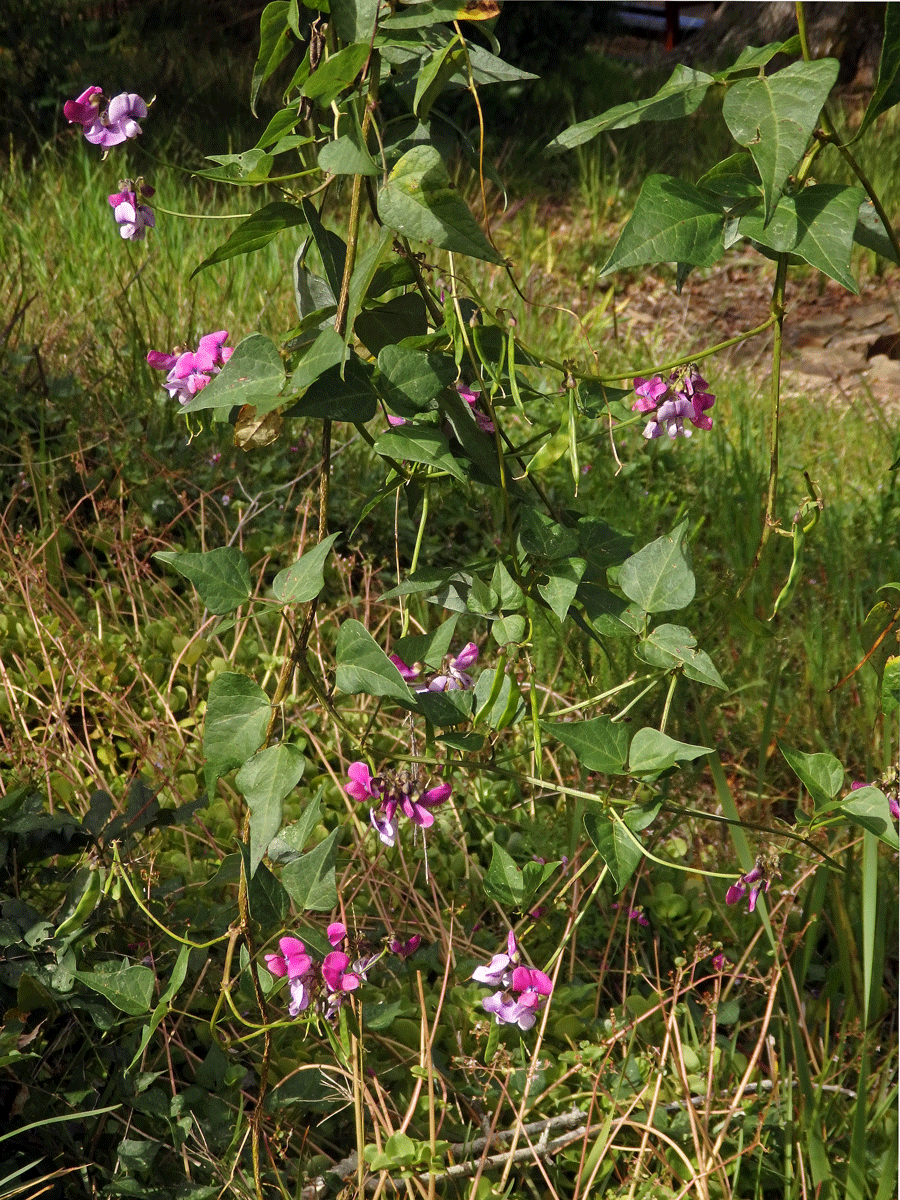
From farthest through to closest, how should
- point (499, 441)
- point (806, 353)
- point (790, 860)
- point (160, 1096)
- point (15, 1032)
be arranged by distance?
point (806, 353) → point (790, 860) → point (160, 1096) → point (15, 1032) → point (499, 441)

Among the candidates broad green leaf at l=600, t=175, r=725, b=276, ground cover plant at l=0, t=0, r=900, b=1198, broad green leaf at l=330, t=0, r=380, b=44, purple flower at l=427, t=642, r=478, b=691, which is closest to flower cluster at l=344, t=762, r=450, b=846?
ground cover plant at l=0, t=0, r=900, b=1198

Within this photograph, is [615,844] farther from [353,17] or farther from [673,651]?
[353,17]

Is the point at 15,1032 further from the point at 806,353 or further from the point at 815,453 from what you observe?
the point at 806,353

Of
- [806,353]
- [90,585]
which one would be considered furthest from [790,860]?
[806,353]

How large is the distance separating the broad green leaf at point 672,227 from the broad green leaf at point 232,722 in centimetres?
44

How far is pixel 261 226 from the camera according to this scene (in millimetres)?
881

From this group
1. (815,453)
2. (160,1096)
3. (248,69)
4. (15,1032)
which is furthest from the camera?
(248,69)

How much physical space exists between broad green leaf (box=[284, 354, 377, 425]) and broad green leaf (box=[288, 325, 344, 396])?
4 centimetres

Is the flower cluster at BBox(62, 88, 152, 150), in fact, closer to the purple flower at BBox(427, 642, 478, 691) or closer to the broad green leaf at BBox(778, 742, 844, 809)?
the purple flower at BBox(427, 642, 478, 691)

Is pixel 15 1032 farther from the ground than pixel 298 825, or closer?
closer

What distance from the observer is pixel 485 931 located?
5.21 feet

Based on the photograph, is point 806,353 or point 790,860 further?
point 806,353

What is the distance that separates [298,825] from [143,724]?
951 millimetres

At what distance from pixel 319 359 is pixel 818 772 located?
21.8 inches
